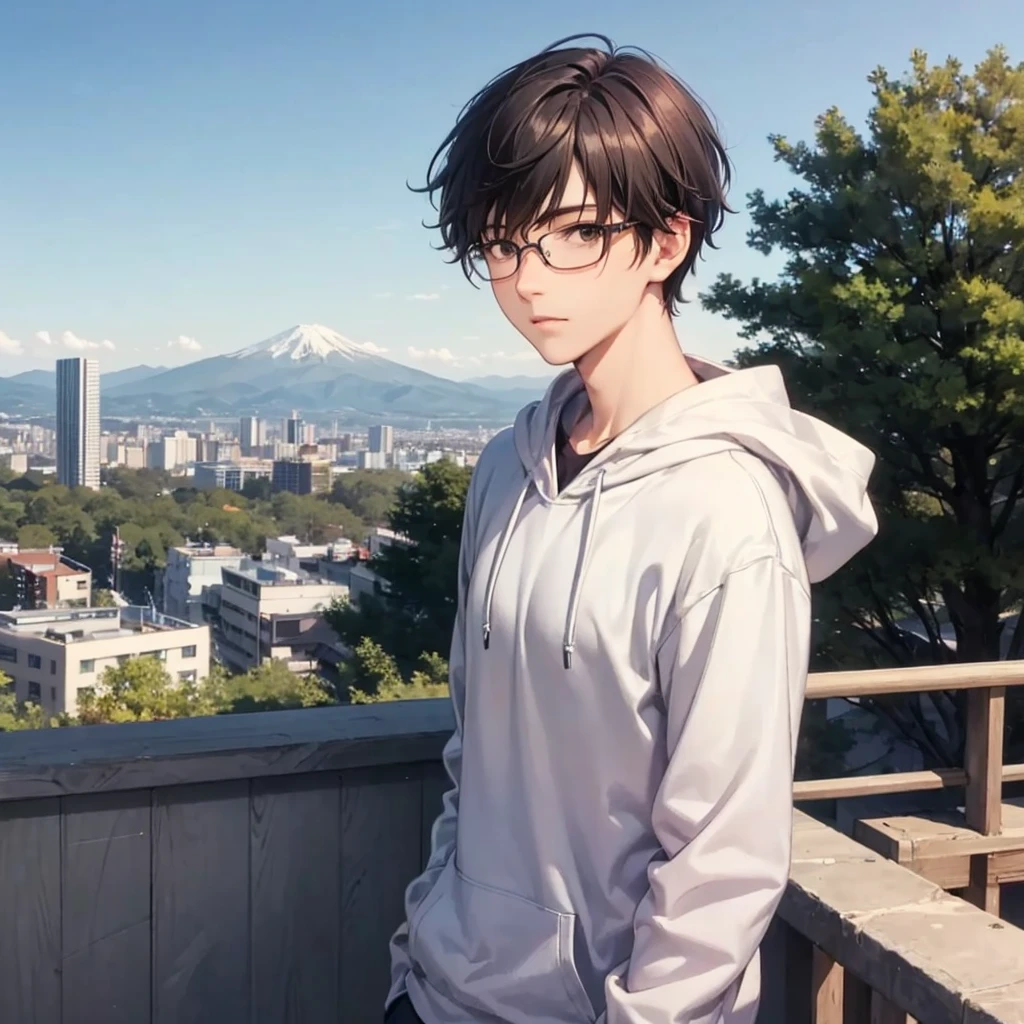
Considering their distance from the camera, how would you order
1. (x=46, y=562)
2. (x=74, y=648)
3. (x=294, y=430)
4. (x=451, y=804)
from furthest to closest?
1. (x=294, y=430)
2. (x=46, y=562)
3. (x=74, y=648)
4. (x=451, y=804)

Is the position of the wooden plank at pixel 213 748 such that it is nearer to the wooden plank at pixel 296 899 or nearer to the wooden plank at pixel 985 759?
the wooden plank at pixel 296 899

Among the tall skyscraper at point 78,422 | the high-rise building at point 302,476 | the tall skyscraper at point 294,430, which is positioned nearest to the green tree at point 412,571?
the tall skyscraper at point 294,430

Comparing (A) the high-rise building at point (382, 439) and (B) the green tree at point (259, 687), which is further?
(A) the high-rise building at point (382, 439)

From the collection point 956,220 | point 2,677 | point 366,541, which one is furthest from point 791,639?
point 366,541

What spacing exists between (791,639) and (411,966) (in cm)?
42

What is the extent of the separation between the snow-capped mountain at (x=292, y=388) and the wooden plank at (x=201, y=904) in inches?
300

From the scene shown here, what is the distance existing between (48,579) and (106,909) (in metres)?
3.44

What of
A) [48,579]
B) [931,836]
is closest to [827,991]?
[931,836]

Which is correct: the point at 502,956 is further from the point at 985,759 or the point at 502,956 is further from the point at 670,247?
the point at 985,759

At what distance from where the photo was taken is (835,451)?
0.82m

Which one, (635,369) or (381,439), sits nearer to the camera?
(635,369)

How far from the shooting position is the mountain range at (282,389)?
9.34 meters

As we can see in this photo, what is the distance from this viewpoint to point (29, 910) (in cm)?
123

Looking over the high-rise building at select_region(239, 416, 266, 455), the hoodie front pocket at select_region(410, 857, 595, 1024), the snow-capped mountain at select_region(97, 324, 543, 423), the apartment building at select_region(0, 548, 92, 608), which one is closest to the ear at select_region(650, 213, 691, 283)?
the hoodie front pocket at select_region(410, 857, 595, 1024)
